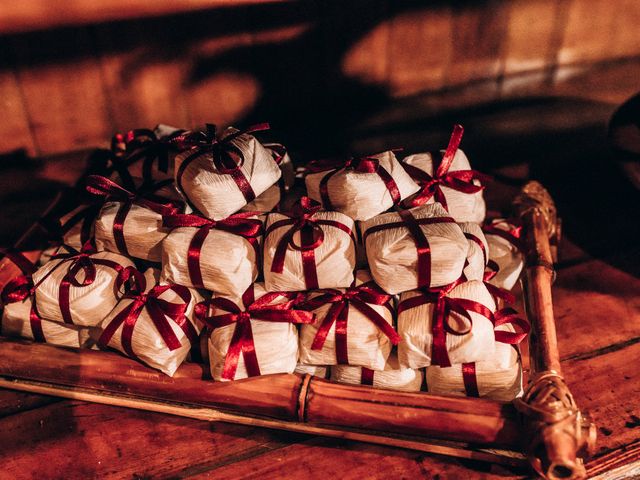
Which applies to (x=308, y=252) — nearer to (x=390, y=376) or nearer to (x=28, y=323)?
(x=390, y=376)

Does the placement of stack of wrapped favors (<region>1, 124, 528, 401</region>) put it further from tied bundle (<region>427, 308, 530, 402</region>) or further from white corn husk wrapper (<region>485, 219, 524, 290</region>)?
white corn husk wrapper (<region>485, 219, 524, 290</region>)

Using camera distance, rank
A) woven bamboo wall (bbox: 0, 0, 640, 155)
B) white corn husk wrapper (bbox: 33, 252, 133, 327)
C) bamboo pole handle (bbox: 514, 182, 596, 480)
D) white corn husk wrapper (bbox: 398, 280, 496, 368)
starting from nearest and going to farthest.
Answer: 1. bamboo pole handle (bbox: 514, 182, 596, 480)
2. white corn husk wrapper (bbox: 398, 280, 496, 368)
3. white corn husk wrapper (bbox: 33, 252, 133, 327)
4. woven bamboo wall (bbox: 0, 0, 640, 155)

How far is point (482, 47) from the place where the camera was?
7.80 ft

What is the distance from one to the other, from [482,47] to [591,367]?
154 centimetres

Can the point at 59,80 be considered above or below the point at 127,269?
above

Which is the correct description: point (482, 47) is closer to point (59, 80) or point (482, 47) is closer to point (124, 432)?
point (59, 80)

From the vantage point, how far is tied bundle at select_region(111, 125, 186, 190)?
1.45 m

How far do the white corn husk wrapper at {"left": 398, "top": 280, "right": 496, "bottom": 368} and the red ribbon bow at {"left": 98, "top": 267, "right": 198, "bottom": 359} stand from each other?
496 millimetres

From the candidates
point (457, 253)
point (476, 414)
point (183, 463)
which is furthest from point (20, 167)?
point (476, 414)

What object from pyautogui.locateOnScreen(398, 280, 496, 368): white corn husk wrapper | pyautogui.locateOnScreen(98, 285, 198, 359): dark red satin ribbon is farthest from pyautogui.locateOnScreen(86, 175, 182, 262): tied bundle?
pyautogui.locateOnScreen(398, 280, 496, 368): white corn husk wrapper

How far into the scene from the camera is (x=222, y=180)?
48.6 inches

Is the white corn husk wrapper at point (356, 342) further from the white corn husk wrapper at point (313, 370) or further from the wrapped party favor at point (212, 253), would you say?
the wrapped party favor at point (212, 253)

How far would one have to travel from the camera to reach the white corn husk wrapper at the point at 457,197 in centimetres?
145

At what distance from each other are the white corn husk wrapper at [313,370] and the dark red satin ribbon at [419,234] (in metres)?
0.32
